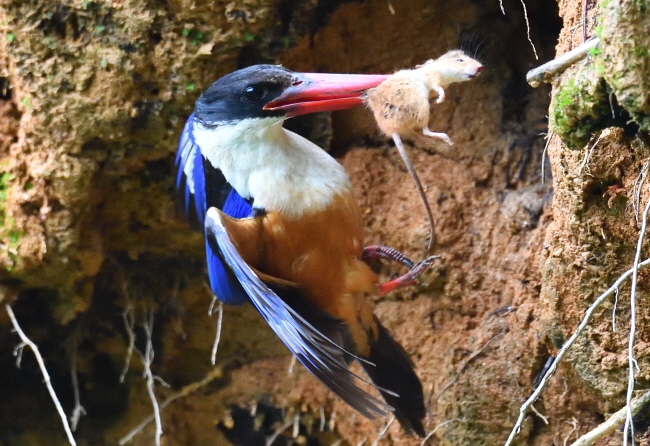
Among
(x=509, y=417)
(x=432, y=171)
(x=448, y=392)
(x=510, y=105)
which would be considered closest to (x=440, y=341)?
(x=448, y=392)

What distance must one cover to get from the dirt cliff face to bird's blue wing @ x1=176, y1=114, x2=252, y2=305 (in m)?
0.24

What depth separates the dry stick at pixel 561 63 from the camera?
1.55 m

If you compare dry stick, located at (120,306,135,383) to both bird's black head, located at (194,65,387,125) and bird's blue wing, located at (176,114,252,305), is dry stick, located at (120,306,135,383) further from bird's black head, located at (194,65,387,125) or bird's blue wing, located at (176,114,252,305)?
bird's black head, located at (194,65,387,125)

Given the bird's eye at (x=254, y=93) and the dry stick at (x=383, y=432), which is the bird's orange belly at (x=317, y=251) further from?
the dry stick at (x=383, y=432)

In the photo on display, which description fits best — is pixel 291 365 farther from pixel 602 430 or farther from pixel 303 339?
pixel 602 430

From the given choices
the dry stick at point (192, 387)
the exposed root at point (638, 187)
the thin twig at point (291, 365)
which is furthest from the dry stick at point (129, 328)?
the exposed root at point (638, 187)

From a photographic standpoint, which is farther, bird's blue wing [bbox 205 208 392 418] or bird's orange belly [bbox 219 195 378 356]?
bird's orange belly [bbox 219 195 378 356]

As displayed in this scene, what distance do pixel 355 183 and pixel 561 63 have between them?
158 cm

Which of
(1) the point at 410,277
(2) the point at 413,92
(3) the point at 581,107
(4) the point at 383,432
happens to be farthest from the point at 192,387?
(3) the point at 581,107

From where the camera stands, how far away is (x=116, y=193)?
3068 mm

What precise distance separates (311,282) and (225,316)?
1192mm

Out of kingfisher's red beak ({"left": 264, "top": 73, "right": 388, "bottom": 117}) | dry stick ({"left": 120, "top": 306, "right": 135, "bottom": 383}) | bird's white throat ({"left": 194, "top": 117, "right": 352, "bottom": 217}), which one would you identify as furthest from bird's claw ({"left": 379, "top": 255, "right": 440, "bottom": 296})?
dry stick ({"left": 120, "top": 306, "right": 135, "bottom": 383})

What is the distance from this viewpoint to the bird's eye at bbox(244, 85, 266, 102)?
234 centimetres

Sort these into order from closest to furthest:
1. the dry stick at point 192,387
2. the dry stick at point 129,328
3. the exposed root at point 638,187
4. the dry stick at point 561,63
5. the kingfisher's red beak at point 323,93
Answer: the dry stick at point 561,63
the exposed root at point 638,187
the kingfisher's red beak at point 323,93
the dry stick at point 129,328
the dry stick at point 192,387
